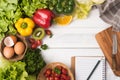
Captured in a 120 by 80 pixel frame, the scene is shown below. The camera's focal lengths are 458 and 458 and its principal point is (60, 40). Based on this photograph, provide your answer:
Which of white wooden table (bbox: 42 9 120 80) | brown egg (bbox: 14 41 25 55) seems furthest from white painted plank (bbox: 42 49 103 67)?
brown egg (bbox: 14 41 25 55)

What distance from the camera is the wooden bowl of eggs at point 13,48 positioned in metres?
1.92

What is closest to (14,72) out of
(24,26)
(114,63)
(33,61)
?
(33,61)

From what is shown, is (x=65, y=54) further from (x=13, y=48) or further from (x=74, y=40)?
(x=13, y=48)

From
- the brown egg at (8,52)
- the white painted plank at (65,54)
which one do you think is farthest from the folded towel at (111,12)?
the brown egg at (8,52)

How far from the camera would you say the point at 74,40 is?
197 cm

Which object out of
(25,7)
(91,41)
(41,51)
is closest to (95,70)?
(91,41)

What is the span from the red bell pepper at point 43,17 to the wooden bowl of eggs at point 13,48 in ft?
0.32

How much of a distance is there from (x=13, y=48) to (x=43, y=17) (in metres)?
0.18

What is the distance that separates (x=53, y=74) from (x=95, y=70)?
Result: 0.18 metres

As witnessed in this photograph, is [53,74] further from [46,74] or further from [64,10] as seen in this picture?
[64,10]

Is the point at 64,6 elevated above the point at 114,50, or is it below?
above

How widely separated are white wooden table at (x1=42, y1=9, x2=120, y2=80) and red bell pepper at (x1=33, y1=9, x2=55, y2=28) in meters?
0.05

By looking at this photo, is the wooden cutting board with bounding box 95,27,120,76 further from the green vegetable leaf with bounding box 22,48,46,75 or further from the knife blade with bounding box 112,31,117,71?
the green vegetable leaf with bounding box 22,48,46,75

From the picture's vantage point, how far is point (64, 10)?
1954mm
